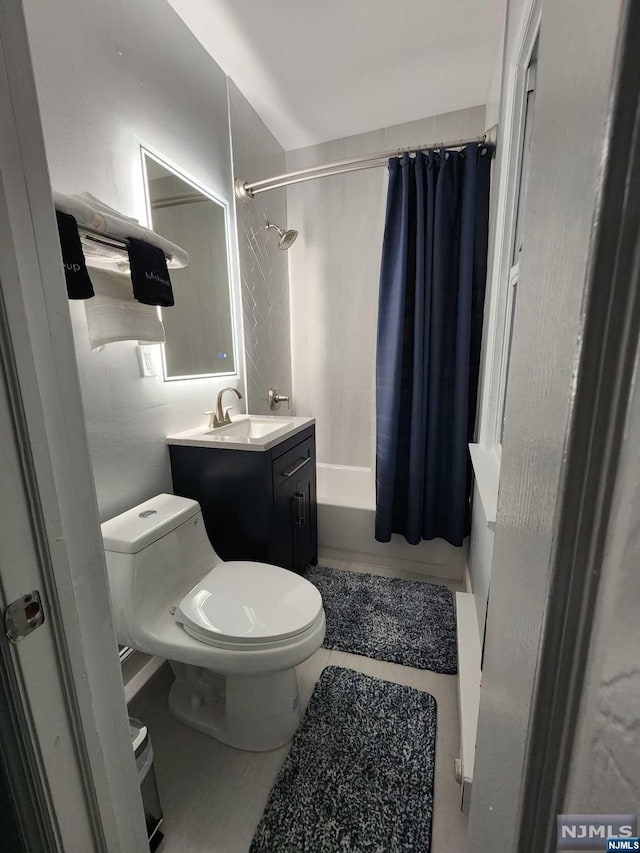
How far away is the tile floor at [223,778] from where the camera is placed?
0.92 meters

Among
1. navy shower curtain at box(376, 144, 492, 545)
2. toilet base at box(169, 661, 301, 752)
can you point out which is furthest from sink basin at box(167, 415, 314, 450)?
toilet base at box(169, 661, 301, 752)

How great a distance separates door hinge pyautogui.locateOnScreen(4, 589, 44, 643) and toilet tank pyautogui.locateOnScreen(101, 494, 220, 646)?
598 mm

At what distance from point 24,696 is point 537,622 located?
24.9 inches

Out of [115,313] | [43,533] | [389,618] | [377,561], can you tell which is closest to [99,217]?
[115,313]

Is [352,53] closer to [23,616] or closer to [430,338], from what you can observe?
[430,338]

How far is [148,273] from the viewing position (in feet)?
3.51

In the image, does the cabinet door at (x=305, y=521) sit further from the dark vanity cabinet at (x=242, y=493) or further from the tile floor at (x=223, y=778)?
the tile floor at (x=223, y=778)

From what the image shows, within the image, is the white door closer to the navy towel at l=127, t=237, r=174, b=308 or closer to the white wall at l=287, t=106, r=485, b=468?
the navy towel at l=127, t=237, r=174, b=308

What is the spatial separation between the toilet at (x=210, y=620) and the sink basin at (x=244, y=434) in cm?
25

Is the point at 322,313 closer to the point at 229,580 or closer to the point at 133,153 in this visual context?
the point at 133,153

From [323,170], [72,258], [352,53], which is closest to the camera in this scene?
[72,258]

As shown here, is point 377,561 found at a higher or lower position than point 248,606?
lower

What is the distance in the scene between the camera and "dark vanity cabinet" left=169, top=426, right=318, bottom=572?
1.41m
